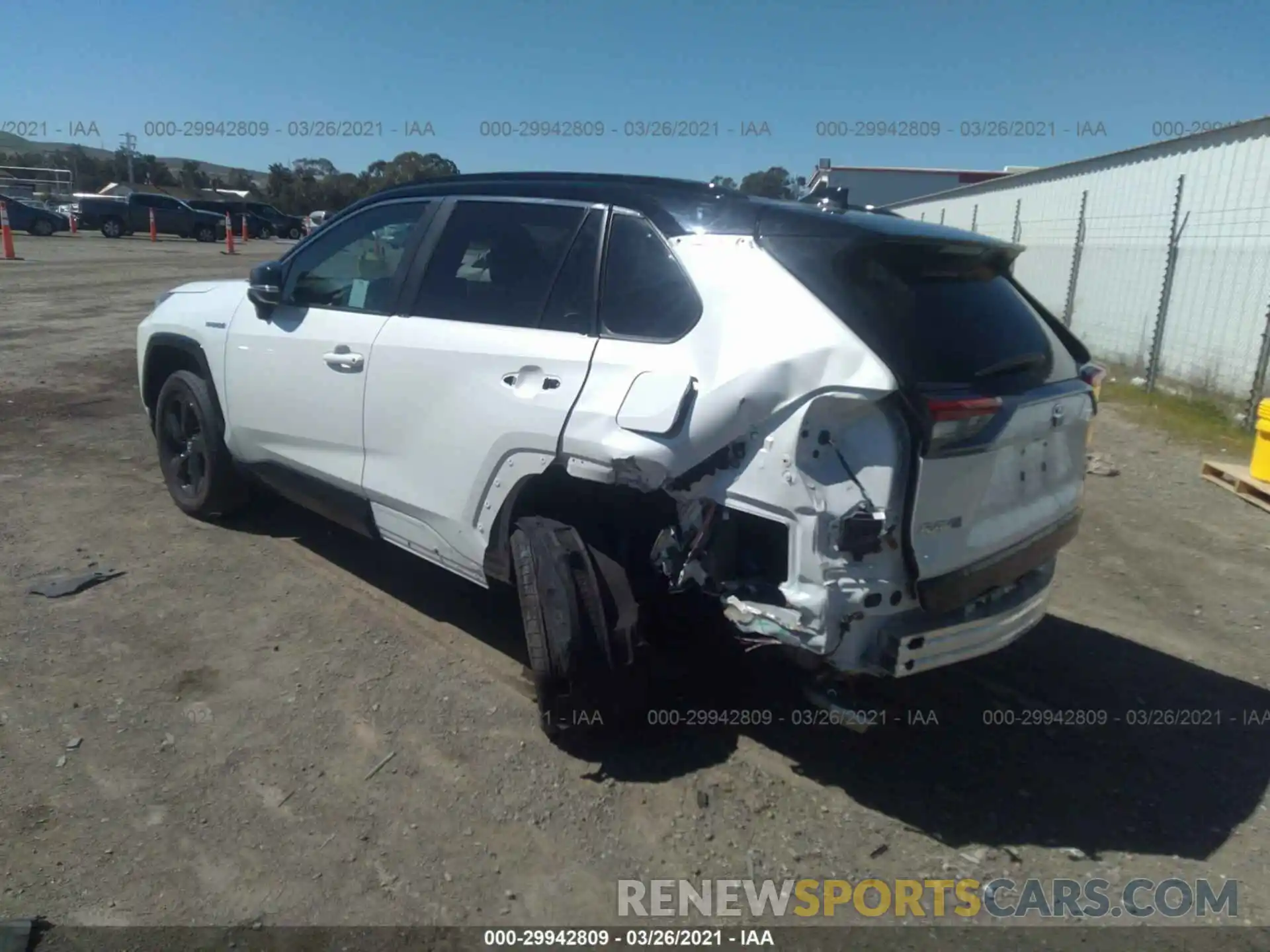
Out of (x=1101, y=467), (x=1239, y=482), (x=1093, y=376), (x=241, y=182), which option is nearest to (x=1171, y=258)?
(x=1101, y=467)

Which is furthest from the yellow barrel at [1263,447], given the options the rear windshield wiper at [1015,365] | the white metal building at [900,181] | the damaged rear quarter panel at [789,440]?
the white metal building at [900,181]

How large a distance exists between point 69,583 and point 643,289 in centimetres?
322

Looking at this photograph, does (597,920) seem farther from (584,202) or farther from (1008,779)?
(584,202)

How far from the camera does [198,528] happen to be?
17.6 feet

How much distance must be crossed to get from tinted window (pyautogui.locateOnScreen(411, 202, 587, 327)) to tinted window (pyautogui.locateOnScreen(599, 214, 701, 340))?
256 mm

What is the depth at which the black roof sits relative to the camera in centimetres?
310

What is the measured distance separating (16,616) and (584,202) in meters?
3.07

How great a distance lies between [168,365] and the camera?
5668 mm

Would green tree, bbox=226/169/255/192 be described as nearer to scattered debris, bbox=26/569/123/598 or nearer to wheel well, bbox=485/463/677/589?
scattered debris, bbox=26/569/123/598

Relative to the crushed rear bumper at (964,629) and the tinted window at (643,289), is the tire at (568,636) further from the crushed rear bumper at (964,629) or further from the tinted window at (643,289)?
the crushed rear bumper at (964,629)

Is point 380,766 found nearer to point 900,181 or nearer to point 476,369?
point 476,369

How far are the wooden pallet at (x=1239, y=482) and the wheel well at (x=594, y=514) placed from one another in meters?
5.61

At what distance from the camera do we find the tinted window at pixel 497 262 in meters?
3.62

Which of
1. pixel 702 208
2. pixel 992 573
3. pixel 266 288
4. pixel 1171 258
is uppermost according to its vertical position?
pixel 702 208
